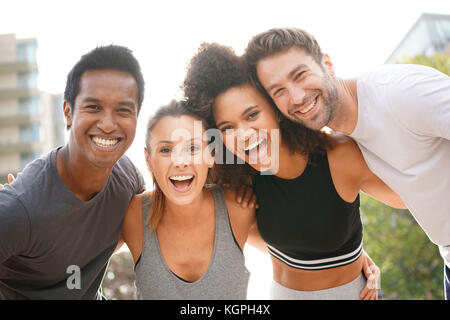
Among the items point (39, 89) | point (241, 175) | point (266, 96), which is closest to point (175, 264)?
point (241, 175)

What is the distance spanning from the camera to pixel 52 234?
2.20m

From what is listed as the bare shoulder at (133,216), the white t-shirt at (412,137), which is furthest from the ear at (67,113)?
the white t-shirt at (412,137)

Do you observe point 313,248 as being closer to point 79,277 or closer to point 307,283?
point 307,283

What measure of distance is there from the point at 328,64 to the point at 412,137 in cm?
83

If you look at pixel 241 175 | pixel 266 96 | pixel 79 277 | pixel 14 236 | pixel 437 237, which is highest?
pixel 266 96

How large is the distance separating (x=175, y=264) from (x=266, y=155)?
95cm

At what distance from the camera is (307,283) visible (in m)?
2.65

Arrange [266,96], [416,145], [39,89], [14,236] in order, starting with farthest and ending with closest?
[39,89], [266,96], [416,145], [14,236]

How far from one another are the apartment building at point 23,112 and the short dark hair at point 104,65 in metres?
31.2

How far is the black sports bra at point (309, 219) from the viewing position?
2.47 metres

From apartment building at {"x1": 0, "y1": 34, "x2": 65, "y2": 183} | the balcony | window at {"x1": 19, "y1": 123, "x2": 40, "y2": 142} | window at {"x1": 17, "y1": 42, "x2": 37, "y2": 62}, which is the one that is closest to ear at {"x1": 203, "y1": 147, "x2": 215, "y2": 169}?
apartment building at {"x1": 0, "y1": 34, "x2": 65, "y2": 183}

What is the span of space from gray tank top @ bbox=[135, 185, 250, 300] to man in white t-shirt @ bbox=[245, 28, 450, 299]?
3.22 feet

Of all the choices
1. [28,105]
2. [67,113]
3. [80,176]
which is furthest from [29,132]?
[80,176]

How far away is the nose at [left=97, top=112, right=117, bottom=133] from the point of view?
7.51 feet
